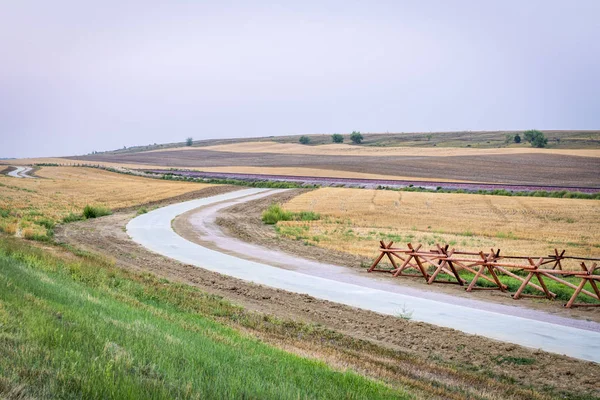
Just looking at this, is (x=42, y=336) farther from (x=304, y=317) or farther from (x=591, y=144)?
(x=591, y=144)

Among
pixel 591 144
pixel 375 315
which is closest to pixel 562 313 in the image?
pixel 375 315

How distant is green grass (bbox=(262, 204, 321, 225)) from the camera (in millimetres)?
41594

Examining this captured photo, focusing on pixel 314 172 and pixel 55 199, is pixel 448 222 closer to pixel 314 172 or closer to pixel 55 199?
pixel 55 199

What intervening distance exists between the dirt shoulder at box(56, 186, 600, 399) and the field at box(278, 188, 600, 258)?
10685 millimetres

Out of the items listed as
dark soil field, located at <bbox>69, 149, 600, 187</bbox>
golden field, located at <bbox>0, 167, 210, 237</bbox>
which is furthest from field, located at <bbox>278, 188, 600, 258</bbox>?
dark soil field, located at <bbox>69, 149, 600, 187</bbox>

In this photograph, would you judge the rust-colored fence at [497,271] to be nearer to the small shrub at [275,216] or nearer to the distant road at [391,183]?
the small shrub at [275,216]

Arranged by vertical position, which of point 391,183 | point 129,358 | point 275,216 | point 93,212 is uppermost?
point 129,358

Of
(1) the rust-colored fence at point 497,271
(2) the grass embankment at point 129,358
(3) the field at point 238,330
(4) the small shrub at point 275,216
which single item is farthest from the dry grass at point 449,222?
(2) the grass embankment at point 129,358

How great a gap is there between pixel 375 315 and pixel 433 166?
85.0m

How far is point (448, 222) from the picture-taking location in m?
42.1

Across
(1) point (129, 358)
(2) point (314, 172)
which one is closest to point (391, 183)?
(2) point (314, 172)

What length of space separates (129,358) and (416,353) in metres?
7.69

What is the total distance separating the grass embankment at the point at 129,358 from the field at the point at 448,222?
18705 mm

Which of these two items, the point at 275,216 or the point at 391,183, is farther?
the point at 391,183
